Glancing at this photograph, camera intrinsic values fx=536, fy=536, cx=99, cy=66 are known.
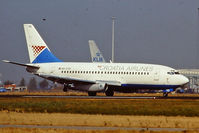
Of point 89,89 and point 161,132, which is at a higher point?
point 89,89

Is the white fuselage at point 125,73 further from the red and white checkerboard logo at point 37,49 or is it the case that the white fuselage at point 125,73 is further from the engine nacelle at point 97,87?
the red and white checkerboard logo at point 37,49

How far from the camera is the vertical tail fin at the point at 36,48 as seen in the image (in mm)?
88188

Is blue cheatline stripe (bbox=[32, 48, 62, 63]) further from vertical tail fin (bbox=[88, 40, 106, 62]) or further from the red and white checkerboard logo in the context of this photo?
vertical tail fin (bbox=[88, 40, 106, 62])

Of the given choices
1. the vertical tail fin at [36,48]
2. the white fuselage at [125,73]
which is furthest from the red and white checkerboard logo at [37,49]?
the white fuselage at [125,73]

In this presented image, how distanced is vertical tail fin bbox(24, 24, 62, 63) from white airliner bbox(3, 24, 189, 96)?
756 mm

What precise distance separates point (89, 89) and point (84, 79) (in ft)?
6.74

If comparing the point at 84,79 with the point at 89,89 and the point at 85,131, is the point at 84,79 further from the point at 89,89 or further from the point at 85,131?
the point at 85,131

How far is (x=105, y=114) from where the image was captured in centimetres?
4844

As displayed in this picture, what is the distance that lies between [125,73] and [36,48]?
54.5 ft

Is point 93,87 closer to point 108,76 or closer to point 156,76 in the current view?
point 108,76

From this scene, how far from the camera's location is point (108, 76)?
3260 inches

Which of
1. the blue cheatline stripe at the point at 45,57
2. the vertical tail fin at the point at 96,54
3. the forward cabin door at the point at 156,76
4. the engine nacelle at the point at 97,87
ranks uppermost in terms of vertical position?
the vertical tail fin at the point at 96,54

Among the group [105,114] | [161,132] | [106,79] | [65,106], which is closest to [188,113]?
[105,114]

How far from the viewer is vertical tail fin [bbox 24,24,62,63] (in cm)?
8819
